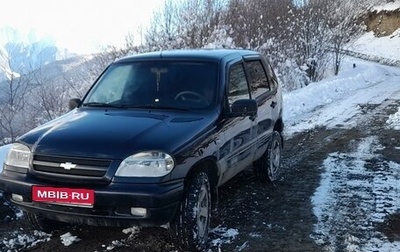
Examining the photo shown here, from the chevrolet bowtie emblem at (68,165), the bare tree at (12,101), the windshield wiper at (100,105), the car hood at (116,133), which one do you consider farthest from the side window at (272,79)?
the bare tree at (12,101)

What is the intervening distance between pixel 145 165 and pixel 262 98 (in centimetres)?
256

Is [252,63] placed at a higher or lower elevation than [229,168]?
higher

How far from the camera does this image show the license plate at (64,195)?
11.6ft

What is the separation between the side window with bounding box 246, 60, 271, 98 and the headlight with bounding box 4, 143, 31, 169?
265cm

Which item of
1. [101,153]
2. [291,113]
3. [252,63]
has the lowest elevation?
[291,113]

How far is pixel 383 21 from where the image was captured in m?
47.1

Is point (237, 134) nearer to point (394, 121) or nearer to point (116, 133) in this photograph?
point (116, 133)

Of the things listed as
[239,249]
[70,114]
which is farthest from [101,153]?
[239,249]

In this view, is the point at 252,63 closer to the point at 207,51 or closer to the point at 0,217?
the point at 207,51

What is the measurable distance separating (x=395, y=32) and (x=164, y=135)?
45.3 meters

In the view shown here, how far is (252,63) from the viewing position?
5805mm

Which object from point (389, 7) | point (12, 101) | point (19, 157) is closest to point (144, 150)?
point (19, 157)

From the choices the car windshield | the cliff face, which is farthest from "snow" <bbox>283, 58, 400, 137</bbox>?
the cliff face

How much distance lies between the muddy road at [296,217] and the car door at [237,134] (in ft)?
1.81
